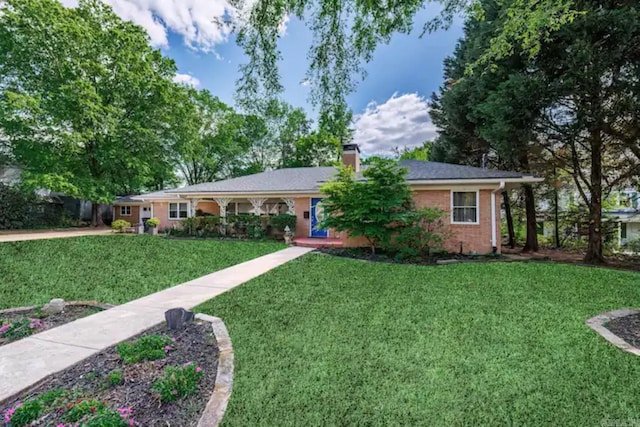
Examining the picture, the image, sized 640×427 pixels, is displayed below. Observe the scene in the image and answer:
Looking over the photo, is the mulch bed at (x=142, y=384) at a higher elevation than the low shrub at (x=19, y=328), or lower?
lower

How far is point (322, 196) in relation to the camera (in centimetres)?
1433

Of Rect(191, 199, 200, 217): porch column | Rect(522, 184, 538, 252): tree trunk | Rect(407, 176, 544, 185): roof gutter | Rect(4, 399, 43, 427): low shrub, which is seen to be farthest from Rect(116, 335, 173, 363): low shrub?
Rect(522, 184, 538, 252): tree trunk

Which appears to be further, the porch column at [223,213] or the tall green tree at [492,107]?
the porch column at [223,213]

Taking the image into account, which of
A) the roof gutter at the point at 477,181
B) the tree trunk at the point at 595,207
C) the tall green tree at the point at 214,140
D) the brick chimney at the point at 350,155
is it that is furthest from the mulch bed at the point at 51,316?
the tall green tree at the point at 214,140

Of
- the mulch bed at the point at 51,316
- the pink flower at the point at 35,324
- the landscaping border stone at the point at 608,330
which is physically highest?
the pink flower at the point at 35,324

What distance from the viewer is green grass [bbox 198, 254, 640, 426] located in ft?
8.08

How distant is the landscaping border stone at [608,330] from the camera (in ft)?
11.8

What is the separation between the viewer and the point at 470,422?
2328 mm

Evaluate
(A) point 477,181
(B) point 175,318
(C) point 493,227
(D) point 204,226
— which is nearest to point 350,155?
(A) point 477,181

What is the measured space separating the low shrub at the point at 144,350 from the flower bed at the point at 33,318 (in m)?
1.73

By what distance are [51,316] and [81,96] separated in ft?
57.2

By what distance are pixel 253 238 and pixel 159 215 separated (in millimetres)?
8473

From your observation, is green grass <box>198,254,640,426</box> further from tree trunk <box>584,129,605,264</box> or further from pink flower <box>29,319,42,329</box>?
tree trunk <box>584,129,605,264</box>

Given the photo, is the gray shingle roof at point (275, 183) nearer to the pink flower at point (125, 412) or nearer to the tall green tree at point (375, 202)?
the tall green tree at point (375, 202)
